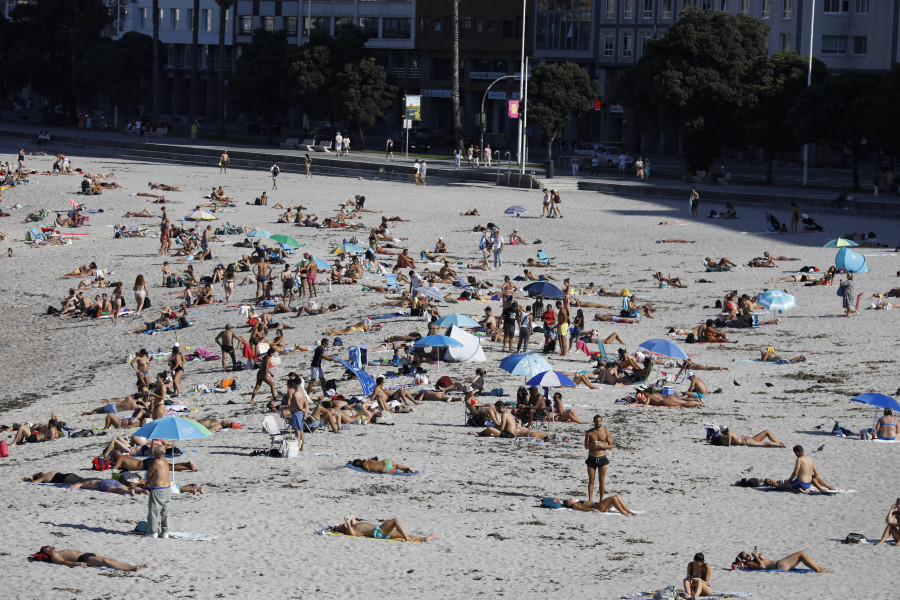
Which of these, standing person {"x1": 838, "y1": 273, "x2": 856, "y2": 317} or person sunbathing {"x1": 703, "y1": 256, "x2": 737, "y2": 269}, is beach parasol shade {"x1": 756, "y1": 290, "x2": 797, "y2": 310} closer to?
standing person {"x1": 838, "y1": 273, "x2": 856, "y2": 317}

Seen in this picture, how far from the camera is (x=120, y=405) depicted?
20547mm

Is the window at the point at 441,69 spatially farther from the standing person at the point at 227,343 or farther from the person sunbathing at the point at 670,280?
the standing person at the point at 227,343

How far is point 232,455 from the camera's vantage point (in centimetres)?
1745

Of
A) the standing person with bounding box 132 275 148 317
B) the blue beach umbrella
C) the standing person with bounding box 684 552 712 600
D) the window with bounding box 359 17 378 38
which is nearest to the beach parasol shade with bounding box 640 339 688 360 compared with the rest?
the blue beach umbrella

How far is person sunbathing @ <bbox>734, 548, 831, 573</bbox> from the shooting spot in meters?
12.9

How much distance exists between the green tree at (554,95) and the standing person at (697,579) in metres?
46.5

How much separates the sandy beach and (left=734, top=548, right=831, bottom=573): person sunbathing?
0.43 ft

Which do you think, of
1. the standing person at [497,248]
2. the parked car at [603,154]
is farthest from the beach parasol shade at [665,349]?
the parked car at [603,154]

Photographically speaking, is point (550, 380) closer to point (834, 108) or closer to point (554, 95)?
point (834, 108)

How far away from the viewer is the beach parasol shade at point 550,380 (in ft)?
62.5

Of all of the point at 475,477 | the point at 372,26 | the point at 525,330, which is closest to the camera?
the point at 475,477

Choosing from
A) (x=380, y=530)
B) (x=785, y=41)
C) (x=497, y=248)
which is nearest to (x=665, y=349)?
(x=380, y=530)

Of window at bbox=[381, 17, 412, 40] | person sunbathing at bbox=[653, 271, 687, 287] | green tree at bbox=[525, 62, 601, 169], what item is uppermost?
window at bbox=[381, 17, 412, 40]

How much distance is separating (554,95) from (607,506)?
44.6 m
